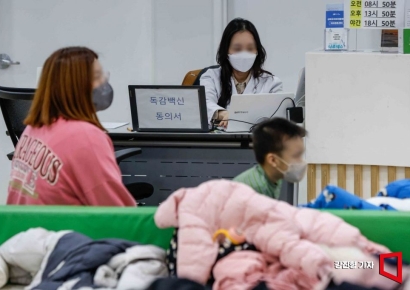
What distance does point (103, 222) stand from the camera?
2.35m

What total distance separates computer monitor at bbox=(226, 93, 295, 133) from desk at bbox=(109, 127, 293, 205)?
138mm

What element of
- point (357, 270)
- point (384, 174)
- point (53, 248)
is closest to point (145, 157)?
point (384, 174)

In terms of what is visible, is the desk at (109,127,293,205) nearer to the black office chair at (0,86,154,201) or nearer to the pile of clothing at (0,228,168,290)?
the black office chair at (0,86,154,201)

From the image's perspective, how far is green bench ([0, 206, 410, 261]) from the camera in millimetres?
2268

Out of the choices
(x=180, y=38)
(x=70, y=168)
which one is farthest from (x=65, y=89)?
(x=180, y=38)

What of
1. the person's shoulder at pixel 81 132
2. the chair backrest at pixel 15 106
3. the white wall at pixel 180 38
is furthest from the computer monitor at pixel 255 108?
the white wall at pixel 180 38

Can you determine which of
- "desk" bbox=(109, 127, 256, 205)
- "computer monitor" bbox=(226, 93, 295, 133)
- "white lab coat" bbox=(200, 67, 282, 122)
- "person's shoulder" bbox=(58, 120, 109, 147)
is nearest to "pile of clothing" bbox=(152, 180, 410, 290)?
"person's shoulder" bbox=(58, 120, 109, 147)

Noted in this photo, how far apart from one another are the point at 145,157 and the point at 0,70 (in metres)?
2.07

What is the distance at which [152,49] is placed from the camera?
5449 millimetres

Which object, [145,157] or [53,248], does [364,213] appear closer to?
[53,248]

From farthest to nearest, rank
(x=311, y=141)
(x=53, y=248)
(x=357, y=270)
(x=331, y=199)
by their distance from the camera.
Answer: (x=311, y=141) → (x=331, y=199) → (x=53, y=248) → (x=357, y=270)

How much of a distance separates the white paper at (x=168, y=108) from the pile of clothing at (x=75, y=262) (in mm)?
1502

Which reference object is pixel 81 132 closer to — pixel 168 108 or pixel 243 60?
pixel 168 108

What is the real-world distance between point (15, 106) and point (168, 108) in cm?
79
